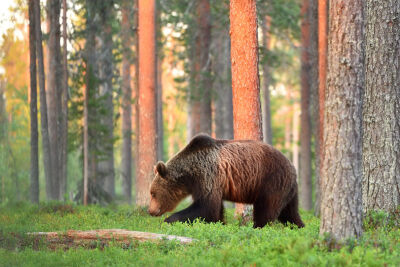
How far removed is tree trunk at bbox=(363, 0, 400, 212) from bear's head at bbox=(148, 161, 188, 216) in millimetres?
3962

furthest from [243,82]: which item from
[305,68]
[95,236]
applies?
[305,68]

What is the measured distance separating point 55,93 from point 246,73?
1349 centimetres

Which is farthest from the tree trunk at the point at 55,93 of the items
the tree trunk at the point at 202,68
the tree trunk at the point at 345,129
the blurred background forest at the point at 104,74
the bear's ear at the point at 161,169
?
the tree trunk at the point at 345,129

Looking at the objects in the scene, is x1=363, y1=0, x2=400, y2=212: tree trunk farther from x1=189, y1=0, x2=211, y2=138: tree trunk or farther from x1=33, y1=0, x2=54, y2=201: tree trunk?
x1=189, y1=0, x2=211, y2=138: tree trunk

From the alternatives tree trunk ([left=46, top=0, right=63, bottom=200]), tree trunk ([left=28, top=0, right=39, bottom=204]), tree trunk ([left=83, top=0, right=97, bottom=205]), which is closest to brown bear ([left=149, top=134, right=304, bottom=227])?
tree trunk ([left=28, top=0, right=39, bottom=204])

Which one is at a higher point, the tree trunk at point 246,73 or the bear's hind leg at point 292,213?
the tree trunk at point 246,73

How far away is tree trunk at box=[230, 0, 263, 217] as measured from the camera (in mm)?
12086

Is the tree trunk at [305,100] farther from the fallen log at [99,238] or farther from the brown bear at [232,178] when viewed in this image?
the fallen log at [99,238]

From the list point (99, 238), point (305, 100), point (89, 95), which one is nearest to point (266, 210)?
point (99, 238)

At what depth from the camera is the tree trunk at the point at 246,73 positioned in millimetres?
12086

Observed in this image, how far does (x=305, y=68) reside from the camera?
25.9 meters

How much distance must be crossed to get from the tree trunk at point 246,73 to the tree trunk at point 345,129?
4.63 m

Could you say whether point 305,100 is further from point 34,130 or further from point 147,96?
point 34,130

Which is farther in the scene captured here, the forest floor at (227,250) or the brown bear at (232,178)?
the brown bear at (232,178)
